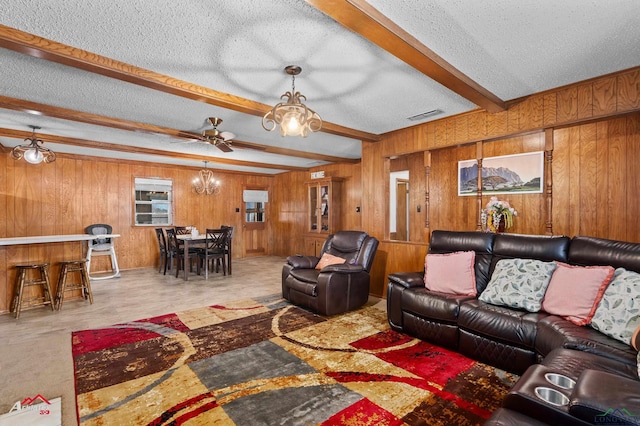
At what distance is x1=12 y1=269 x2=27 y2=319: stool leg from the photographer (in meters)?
3.69

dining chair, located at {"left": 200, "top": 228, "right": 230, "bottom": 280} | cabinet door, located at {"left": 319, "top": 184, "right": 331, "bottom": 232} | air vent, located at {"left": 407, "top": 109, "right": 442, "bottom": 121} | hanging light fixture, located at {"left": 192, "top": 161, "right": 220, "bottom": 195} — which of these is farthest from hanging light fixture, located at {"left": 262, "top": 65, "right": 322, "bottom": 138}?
hanging light fixture, located at {"left": 192, "top": 161, "right": 220, "bottom": 195}

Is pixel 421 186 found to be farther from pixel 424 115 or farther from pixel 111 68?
pixel 111 68

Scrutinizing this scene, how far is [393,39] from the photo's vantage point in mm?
1953

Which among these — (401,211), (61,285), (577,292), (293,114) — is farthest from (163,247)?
(577,292)

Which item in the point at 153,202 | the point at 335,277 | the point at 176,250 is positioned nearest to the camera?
the point at 335,277

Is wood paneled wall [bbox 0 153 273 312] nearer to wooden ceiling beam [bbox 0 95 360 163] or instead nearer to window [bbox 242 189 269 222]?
window [bbox 242 189 269 222]

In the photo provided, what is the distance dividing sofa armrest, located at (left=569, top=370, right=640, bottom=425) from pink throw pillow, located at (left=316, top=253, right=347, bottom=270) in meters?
2.98

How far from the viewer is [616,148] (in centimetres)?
323

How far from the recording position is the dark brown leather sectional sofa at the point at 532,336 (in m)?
1.21

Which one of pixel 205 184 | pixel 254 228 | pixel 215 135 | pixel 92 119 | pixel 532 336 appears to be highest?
pixel 92 119

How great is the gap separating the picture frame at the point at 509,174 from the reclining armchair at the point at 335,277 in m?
1.97

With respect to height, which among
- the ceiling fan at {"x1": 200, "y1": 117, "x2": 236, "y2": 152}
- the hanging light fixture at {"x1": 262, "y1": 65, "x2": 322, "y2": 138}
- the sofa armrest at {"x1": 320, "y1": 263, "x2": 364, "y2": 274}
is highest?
the ceiling fan at {"x1": 200, "y1": 117, "x2": 236, "y2": 152}

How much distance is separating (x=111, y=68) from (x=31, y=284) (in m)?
3.26

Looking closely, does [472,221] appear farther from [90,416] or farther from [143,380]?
[90,416]
